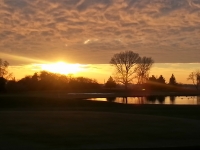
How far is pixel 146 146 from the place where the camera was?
11.5 m

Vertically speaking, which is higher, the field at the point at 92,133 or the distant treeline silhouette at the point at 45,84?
the distant treeline silhouette at the point at 45,84

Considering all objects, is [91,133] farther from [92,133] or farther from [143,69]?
[143,69]

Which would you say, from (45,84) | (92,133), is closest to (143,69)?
(45,84)

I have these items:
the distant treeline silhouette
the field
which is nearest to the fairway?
the field

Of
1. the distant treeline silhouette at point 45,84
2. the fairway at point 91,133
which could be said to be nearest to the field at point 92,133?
the fairway at point 91,133

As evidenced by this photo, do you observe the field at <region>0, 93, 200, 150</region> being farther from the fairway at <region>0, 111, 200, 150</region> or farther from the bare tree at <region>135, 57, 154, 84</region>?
the bare tree at <region>135, 57, 154, 84</region>

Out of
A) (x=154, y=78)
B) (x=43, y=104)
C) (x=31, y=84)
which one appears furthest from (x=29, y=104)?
(x=154, y=78)

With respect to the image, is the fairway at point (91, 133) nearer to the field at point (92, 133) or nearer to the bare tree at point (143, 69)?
the field at point (92, 133)

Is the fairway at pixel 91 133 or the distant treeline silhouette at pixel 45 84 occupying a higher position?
the distant treeline silhouette at pixel 45 84

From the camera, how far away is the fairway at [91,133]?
38.3ft

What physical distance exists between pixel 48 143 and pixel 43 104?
26.9 meters

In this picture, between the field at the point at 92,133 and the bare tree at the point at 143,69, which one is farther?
the bare tree at the point at 143,69

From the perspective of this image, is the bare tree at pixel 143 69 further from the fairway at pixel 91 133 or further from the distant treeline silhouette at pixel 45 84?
the fairway at pixel 91 133

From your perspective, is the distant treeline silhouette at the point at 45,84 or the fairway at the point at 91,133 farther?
the distant treeline silhouette at the point at 45,84
